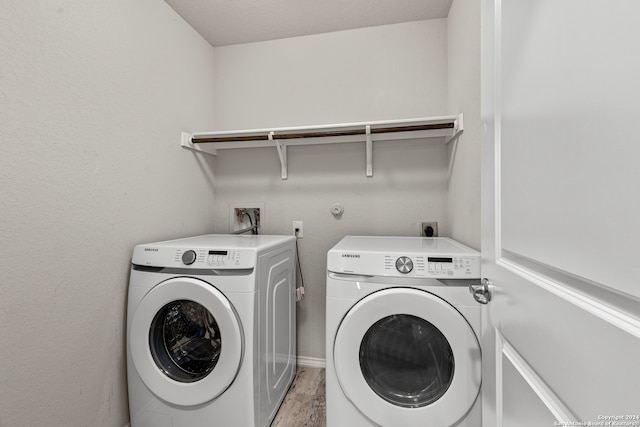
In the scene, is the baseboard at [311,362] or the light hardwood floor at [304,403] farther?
the baseboard at [311,362]

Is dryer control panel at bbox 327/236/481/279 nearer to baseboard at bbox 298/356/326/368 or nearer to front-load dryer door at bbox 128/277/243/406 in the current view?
front-load dryer door at bbox 128/277/243/406

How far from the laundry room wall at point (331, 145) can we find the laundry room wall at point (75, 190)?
1.93 feet

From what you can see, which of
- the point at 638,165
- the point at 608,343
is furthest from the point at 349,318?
the point at 638,165

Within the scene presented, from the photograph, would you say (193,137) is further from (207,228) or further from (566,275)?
(566,275)

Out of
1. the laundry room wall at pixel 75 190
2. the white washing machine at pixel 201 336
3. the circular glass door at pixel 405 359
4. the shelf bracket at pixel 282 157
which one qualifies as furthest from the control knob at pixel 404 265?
the laundry room wall at pixel 75 190

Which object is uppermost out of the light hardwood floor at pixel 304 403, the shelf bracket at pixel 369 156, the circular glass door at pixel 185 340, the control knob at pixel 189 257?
the shelf bracket at pixel 369 156

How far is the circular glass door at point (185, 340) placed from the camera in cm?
131

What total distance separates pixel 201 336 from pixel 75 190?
2.87 feet

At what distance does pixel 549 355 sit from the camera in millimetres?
496

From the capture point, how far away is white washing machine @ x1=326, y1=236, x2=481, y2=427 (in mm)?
1047

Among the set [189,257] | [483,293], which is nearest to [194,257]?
[189,257]

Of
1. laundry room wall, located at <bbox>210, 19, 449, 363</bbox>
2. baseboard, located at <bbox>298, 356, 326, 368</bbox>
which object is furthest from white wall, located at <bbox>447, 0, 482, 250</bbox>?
baseboard, located at <bbox>298, 356, 326, 368</bbox>

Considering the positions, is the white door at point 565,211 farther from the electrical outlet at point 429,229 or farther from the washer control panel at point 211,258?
the electrical outlet at point 429,229

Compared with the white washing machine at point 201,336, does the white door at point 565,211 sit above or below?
above
